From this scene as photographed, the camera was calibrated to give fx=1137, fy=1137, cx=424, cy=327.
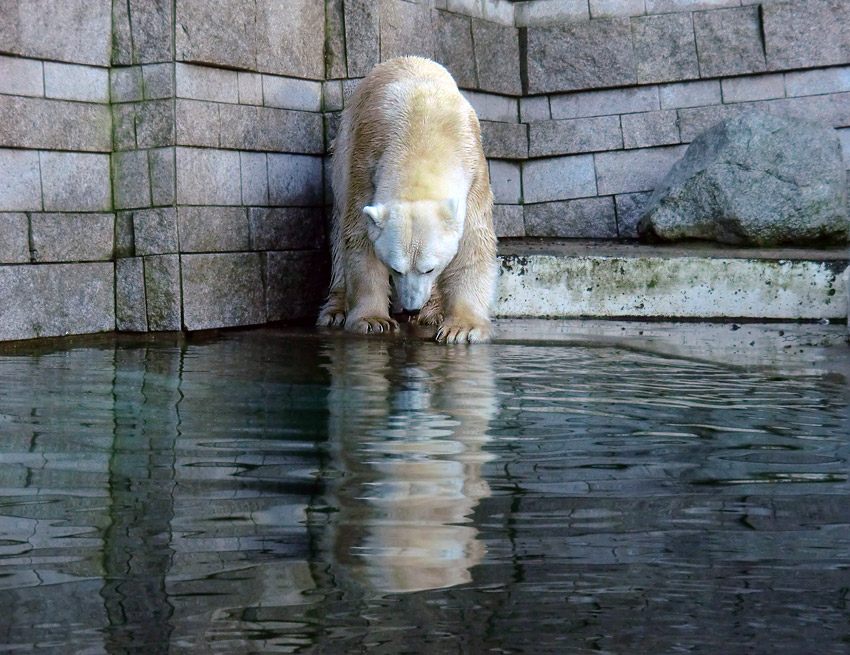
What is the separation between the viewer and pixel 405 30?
22.7 ft

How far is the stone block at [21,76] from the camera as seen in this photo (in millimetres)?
5172

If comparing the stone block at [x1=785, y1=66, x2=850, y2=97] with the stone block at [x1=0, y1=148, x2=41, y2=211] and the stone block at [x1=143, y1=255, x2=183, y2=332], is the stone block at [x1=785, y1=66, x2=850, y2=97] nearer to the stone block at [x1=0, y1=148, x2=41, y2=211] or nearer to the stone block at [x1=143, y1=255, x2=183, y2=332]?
the stone block at [x1=143, y1=255, x2=183, y2=332]

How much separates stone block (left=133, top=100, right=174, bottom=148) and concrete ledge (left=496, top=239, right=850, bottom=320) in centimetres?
209

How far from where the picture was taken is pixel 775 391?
146 inches

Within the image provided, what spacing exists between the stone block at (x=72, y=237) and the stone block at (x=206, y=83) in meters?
0.74

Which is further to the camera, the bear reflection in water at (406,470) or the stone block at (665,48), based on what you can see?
the stone block at (665,48)

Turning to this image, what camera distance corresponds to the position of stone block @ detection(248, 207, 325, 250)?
6.18 meters

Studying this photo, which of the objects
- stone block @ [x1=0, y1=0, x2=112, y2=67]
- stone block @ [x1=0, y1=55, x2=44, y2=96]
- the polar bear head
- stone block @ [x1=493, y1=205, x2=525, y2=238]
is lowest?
the polar bear head

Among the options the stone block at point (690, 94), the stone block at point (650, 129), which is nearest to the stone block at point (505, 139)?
the stone block at point (650, 129)

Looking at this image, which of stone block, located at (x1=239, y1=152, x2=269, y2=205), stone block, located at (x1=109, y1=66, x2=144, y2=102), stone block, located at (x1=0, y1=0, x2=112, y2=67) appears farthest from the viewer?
stone block, located at (x1=239, y1=152, x2=269, y2=205)

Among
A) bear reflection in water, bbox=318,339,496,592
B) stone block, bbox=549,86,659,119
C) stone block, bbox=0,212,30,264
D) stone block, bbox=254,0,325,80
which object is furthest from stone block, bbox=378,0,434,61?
bear reflection in water, bbox=318,339,496,592

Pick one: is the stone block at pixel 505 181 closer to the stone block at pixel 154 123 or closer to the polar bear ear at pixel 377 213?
the polar bear ear at pixel 377 213

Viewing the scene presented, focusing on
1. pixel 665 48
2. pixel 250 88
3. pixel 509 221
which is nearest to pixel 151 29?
pixel 250 88

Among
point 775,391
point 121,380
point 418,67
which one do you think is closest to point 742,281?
point 418,67
